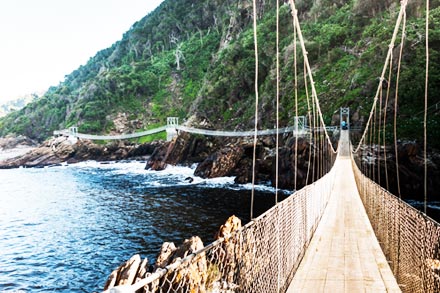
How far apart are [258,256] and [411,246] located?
1.41m

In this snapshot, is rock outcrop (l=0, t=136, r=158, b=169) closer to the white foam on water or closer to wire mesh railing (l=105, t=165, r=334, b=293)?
the white foam on water

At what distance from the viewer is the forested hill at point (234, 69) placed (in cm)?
2152

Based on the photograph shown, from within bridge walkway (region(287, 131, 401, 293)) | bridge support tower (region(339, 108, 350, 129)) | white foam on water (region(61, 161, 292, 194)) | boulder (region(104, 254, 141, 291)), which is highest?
bridge support tower (region(339, 108, 350, 129))

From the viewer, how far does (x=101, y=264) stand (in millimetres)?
8617

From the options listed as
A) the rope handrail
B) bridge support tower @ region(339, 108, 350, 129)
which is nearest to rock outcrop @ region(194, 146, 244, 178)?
the rope handrail

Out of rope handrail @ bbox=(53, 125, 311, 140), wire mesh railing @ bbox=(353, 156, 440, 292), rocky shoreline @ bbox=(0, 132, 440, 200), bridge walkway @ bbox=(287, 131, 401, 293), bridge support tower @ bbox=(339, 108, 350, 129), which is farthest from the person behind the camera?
rope handrail @ bbox=(53, 125, 311, 140)

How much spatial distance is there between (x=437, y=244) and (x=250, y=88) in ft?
102

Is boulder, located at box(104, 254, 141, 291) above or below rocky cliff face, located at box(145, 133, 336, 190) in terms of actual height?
below

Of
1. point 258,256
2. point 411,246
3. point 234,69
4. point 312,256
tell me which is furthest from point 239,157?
point 258,256

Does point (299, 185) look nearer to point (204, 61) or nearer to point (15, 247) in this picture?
point (15, 247)

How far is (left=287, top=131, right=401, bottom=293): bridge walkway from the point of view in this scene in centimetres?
326

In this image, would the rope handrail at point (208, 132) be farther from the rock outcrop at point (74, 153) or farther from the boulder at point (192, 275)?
the boulder at point (192, 275)

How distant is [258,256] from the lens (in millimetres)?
2559

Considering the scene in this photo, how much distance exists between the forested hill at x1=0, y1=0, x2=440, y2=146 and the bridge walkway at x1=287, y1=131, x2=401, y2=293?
1274 cm
